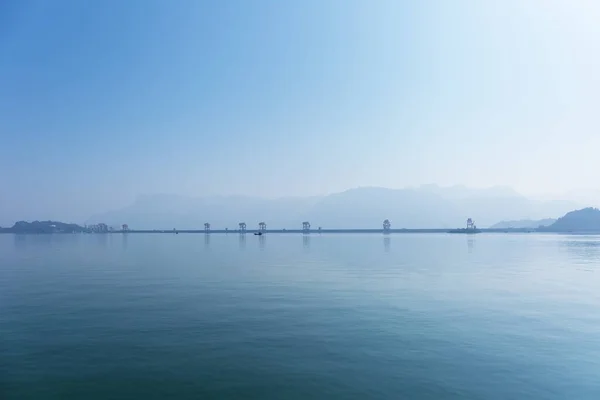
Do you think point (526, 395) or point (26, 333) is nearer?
point (526, 395)

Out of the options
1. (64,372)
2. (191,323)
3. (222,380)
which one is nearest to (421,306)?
(191,323)

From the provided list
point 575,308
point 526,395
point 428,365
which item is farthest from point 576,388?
point 575,308

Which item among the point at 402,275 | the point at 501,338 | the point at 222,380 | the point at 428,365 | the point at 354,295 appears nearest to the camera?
the point at 222,380

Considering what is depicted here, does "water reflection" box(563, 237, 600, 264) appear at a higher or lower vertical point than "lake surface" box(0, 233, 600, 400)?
lower

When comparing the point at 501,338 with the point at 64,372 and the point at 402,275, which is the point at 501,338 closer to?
the point at 64,372

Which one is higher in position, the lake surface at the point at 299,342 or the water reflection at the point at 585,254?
the lake surface at the point at 299,342

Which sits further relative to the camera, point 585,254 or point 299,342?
point 585,254

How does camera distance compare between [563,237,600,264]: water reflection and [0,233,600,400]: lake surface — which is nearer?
[0,233,600,400]: lake surface

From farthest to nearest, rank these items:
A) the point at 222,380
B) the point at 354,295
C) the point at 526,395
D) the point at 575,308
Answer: the point at 354,295, the point at 575,308, the point at 222,380, the point at 526,395

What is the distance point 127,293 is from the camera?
3838 cm

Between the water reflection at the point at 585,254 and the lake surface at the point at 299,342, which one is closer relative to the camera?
the lake surface at the point at 299,342

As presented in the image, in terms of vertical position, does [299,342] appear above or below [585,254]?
above

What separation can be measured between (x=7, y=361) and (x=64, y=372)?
3913 millimetres

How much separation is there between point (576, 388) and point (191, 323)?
21253 millimetres
